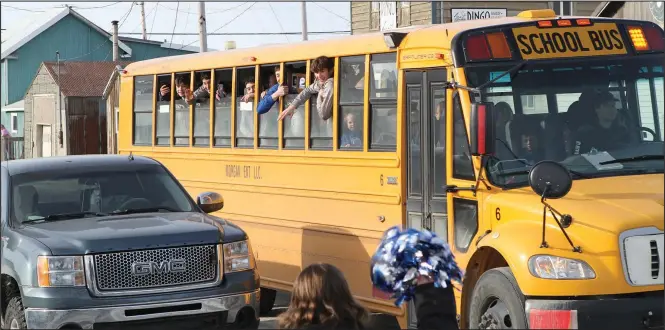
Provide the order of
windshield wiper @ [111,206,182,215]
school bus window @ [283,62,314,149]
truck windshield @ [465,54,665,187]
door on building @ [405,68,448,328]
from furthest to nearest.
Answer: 1. school bus window @ [283,62,314,149]
2. windshield wiper @ [111,206,182,215]
3. door on building @ [405,68,448,328]
4. truck windshield @ [465,54,665,187]

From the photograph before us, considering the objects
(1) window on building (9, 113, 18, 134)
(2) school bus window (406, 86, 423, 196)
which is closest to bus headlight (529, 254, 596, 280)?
(2) school bus window (406, 86, 423, 196)

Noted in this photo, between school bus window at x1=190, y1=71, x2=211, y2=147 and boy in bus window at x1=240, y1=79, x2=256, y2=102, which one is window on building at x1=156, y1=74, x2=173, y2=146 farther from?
boy in bus window at x1=240, y1=79, x2=256, y2=102

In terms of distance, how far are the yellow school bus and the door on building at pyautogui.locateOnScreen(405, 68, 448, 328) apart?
0.02 metres

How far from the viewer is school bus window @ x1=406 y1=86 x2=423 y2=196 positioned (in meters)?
9.59

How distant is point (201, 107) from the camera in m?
13.3

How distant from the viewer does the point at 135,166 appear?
10.5 m

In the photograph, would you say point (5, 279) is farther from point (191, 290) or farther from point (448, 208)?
point (448, 208)

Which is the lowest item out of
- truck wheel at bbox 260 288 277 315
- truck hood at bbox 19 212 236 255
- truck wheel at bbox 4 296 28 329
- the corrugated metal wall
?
truck wheel at bbox 260 288 277 315

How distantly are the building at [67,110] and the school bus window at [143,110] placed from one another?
29392mm

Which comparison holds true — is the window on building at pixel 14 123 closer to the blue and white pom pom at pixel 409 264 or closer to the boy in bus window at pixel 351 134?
the boy in bus window at pixel 351 134

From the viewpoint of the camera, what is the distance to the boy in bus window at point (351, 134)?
1049cm

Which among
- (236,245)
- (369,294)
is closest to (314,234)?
(369,294)

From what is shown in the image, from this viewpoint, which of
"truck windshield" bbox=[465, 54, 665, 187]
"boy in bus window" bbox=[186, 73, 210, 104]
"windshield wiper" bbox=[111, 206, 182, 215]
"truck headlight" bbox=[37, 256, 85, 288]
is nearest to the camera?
"truck windshield" bbox=[465, 54, 665, 187]

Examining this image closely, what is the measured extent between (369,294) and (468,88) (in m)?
2.24
